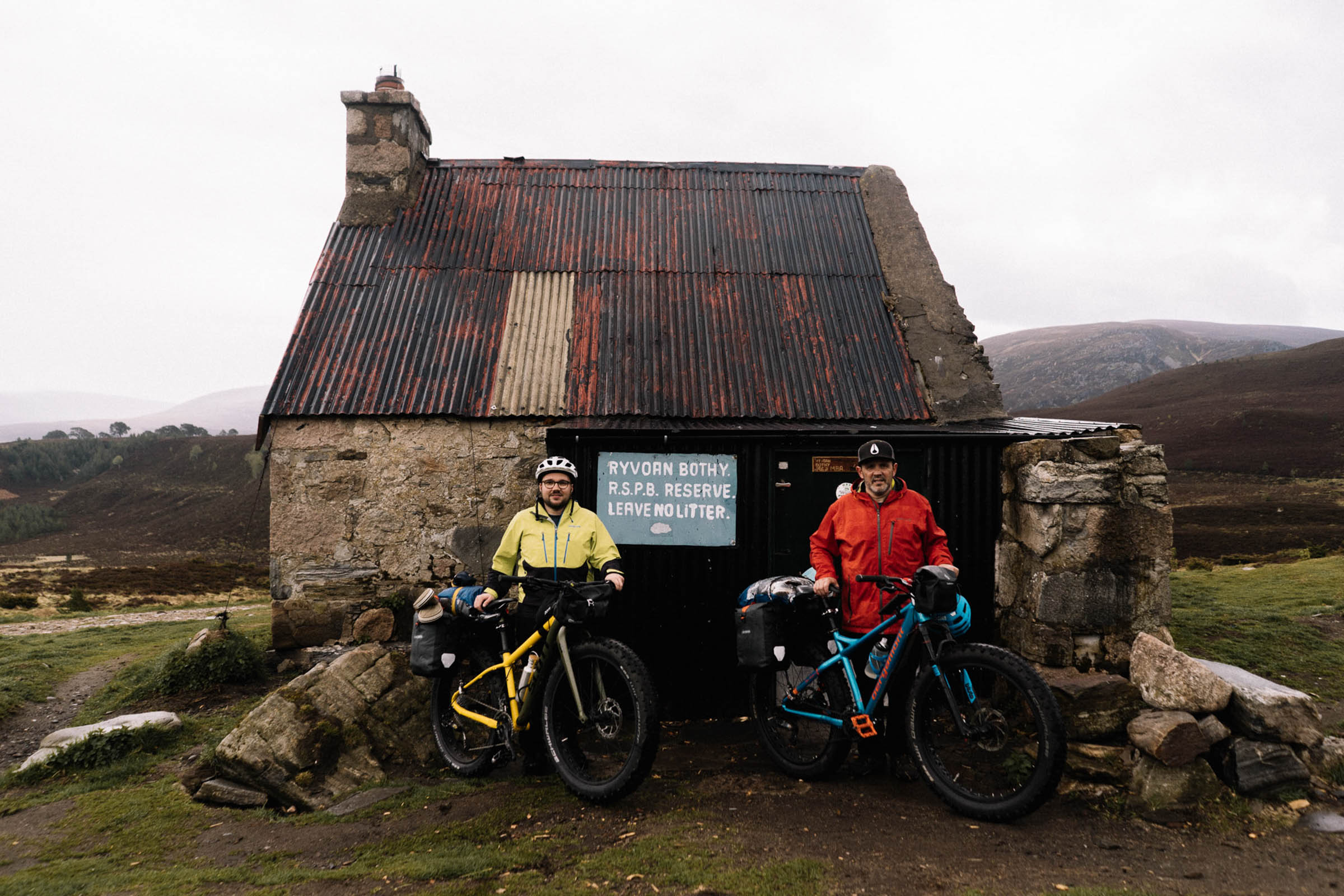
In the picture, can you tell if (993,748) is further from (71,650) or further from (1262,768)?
(71,650)

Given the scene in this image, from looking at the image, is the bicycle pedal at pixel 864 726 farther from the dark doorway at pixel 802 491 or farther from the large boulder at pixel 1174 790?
the dark doorway at pixel 802 491

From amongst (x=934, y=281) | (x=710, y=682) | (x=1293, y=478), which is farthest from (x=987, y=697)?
(x=1293, y=478)

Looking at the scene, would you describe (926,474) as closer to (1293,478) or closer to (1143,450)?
(1143,450)

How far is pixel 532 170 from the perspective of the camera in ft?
34.3

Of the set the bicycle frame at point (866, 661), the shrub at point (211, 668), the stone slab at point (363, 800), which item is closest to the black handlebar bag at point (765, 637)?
the bicycle frame at point (866, 661)

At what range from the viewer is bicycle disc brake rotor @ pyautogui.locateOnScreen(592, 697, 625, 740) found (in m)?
3.92

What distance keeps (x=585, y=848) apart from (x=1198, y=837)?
9.99ft

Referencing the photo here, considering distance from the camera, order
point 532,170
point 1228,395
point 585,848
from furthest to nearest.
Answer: point 1228,395 → point 532,170 → point 585,848

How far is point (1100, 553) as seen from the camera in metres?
5.05

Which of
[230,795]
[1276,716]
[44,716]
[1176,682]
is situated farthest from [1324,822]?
[44,716]

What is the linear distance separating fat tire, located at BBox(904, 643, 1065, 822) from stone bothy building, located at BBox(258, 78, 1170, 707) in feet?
3.64

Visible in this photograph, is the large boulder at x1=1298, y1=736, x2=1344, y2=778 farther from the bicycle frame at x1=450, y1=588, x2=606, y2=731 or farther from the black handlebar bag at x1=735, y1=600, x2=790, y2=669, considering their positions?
the bicycle frame at x1=450, y1=588, x2=606, y2=731

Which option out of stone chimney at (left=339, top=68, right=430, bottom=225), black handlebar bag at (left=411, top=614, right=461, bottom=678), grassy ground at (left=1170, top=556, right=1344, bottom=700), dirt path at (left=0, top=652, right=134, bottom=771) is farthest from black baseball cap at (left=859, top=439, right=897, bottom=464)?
stone chimney at (left=339, top=68, right=430, bottom=225)

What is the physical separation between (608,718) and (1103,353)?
154m
